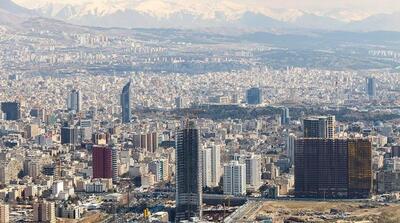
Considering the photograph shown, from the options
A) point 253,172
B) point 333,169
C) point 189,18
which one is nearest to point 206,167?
point 253,172

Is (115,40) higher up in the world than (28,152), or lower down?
higher up

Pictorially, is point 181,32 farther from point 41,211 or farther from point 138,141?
point 41,211

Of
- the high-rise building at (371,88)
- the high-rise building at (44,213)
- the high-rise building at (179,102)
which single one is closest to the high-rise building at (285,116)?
the high-rise building at (179,102)

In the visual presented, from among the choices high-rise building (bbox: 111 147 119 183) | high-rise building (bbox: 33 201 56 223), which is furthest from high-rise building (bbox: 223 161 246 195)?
high-rise building (bbox: 33 201 56 223)

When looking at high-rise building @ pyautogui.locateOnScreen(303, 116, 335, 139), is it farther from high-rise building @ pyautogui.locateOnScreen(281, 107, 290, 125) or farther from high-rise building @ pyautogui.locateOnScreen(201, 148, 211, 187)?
high-rise building @ pyautogui.locateOnScreen(281, 107, 290, 125)

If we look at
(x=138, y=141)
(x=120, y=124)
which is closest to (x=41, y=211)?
(x=138, y=141)

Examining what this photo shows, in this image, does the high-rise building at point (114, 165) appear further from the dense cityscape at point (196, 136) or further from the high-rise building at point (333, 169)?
the high-rise building at point (333, 169)
